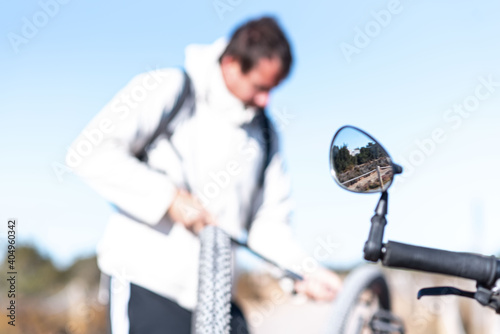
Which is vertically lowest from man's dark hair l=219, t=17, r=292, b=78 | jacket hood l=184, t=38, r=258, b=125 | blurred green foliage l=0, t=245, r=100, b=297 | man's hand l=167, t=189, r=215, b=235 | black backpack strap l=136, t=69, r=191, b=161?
blurred green foliage l=0, t=245, r=100, b=297

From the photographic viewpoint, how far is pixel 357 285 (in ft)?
9.33

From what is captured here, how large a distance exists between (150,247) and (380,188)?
3.83 ft

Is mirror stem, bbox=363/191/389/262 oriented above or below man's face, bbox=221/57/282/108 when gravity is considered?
below

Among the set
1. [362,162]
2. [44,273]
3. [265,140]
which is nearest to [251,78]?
[265,140]

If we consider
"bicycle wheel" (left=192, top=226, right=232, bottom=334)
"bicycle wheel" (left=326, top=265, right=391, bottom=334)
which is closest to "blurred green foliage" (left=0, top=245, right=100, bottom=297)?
"bicycle wheel" (left=326, top=265, right=391, bottom=334)

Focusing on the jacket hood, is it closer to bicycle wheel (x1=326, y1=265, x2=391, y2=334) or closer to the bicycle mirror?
bicycle wheel (x1=326, y1=265, x2=391, y2=334)

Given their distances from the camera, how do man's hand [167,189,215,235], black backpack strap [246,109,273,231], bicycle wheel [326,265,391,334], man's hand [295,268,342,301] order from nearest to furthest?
man's hand [167,189,215,235]
man's hand [295,268,342,301]
black backpack strap [246,109,273,231]
bicycle wheel [326,265,391,334]

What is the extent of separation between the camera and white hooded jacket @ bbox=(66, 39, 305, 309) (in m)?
2.11

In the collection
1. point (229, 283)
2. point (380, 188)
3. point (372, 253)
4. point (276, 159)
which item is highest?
point (276, 159)

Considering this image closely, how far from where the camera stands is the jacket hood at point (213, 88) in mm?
2391

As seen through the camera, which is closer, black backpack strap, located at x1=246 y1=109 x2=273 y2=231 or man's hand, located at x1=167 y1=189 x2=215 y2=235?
man's hand, located at x1=167 y1=189 x2=215 y2=235

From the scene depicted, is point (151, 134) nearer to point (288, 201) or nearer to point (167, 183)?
point (167, 183)

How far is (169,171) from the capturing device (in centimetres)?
227

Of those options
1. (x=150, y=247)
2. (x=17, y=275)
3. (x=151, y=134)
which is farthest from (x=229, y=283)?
(x=17, y=275)
